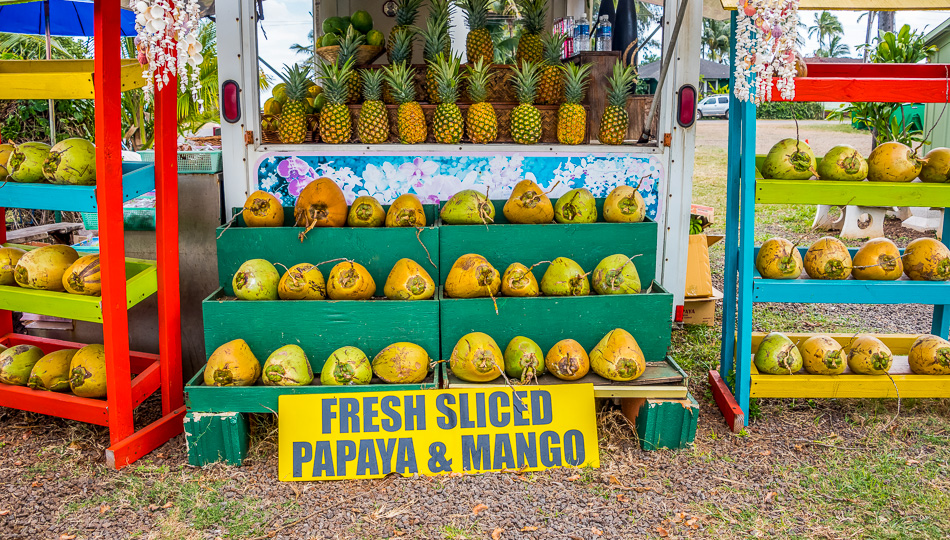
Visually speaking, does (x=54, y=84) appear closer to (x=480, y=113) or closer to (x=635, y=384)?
(x=480, y=113)

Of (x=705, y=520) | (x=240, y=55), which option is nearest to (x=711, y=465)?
(x=705, y=520)

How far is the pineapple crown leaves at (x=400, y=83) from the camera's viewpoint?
4.16 metres

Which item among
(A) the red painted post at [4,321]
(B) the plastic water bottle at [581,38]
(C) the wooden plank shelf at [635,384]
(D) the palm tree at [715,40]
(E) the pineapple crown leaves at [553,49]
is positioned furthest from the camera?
(D) the palm tree at [715,40]

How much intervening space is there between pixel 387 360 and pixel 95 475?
1417mm

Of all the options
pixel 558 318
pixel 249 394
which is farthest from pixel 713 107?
pixel 249 394

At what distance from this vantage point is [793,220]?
10.8 meters

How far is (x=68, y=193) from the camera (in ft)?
9.80

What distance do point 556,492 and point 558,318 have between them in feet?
2.80

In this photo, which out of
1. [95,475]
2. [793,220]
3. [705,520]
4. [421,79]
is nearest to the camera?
[705,520]

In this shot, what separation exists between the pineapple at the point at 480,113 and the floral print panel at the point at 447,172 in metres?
0.13

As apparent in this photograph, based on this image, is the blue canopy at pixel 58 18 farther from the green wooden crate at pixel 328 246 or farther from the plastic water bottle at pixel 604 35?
the plastic water bottle at pixel 604 35

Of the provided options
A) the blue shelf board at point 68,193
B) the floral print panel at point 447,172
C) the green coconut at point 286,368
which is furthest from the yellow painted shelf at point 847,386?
the blue shelf board at point 68,193

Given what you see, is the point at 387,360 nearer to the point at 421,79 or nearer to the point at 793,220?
the point at 421,79

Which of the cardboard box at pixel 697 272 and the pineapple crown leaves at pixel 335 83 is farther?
the cardboard box at pixel 697 272
